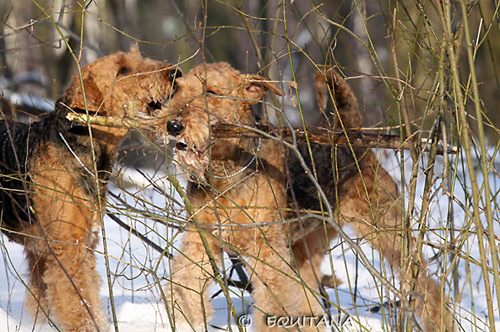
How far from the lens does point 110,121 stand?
2.62 metres

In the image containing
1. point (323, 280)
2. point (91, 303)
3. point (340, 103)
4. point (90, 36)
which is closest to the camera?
point (91, 303)

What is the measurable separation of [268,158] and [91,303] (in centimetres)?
124

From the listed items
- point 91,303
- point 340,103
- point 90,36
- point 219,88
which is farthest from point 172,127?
point 90,36

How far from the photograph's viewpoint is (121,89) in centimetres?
290

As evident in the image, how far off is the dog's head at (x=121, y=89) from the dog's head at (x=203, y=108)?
11 centimetres

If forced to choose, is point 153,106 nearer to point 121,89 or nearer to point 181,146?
point 121,89

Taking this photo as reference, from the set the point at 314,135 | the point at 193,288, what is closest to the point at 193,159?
the point at 314,135

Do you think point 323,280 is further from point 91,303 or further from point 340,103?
point 91,303

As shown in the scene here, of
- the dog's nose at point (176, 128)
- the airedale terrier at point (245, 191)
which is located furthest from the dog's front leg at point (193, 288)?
the dog's nose at point (176, 128)

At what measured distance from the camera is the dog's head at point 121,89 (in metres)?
2.86

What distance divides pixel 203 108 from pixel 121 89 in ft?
1.57

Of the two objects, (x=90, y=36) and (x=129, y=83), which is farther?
(x=90, y=36)

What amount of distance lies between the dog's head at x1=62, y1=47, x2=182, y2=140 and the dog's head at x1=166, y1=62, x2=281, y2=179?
0.11 metres

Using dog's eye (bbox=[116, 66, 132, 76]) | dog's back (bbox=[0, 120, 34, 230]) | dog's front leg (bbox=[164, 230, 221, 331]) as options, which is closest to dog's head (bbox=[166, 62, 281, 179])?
dog's eye (bbox=[116, 66, 132, 76])
